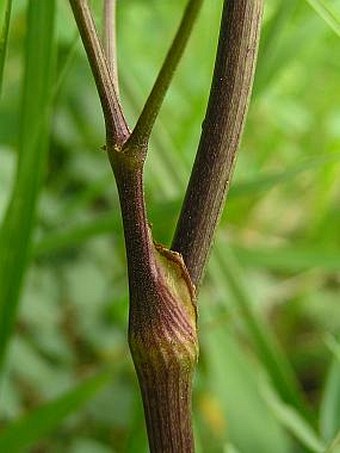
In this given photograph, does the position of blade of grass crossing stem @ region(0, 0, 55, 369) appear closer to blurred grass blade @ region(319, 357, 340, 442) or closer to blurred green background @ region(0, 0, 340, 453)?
blurred green background @ region(0, 0, 340, 453)

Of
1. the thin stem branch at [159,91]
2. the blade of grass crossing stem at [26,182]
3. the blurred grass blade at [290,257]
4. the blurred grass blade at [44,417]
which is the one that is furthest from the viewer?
the blurred grass blade at [290,257]

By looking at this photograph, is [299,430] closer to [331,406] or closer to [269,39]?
[331,406]

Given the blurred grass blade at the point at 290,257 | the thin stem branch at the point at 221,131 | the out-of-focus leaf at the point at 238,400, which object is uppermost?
the thin stem branch at the point at 221,131

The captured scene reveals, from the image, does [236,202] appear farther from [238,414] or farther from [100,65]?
[100,65]

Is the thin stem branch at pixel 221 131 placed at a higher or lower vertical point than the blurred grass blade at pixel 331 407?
higher

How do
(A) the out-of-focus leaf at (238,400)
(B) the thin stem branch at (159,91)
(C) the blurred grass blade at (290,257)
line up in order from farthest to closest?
1. (C) the blurred grass blade at (290,257)
2. (A) the out-of-focus leaf at (238,400)
3. (B) the thin stem branch at (159,91)

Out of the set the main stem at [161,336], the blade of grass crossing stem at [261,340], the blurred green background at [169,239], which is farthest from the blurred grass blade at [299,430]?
the main stem at [161,336]

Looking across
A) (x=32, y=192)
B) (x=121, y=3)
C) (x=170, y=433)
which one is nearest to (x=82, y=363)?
(x=121, y=3)

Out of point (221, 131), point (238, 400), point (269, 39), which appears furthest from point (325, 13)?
point (238, 400)

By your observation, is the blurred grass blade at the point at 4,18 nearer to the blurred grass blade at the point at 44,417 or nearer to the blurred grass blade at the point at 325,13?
the blurred grass blade at the point at 325,13
